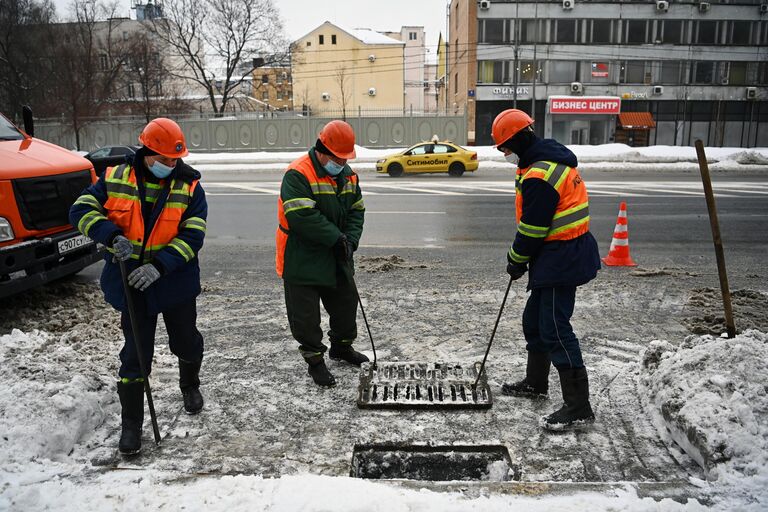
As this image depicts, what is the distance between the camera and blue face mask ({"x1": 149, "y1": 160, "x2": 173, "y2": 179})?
3.46m

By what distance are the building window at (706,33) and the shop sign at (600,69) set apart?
7336 millimetres

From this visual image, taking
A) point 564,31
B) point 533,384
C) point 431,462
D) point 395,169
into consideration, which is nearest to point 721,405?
point 533,384

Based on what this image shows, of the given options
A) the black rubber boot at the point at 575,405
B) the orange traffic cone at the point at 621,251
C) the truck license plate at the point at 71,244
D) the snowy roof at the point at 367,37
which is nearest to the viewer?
the black rubber boot at the point at 575,405

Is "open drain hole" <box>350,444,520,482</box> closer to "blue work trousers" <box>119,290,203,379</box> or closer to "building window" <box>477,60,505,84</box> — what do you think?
"blue work trousers" <box>119,290,203,379</box>

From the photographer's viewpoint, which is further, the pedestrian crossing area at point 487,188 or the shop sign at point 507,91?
the shop sign at point 507,91

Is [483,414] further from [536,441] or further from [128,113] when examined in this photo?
[128,113]

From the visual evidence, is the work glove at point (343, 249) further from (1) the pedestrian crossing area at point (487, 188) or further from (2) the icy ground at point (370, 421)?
(1) the pedestrian crossing area at point (487, 188)

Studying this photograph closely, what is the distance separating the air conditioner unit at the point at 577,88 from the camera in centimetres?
4291

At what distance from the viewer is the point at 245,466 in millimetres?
3295

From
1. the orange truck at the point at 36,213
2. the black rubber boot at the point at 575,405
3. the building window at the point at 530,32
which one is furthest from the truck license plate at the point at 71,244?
the building window at the point at 530,32

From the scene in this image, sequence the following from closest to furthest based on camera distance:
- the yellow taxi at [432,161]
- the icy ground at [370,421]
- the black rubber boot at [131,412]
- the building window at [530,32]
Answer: the icy ground at [370,421] → the black rubber boot at [131,412] → the yellow taxi at [432,161] → the building window at [530,32]

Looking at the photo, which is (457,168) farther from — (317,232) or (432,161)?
(317,232)

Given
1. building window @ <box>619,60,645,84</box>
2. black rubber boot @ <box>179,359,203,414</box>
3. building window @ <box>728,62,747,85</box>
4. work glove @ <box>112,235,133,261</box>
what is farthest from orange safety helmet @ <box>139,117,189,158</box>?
building window @ <box>728,62,747,85</box>

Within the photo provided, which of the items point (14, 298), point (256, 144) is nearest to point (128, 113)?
point (256, 144)
